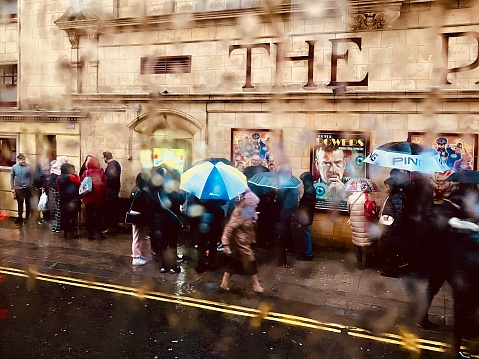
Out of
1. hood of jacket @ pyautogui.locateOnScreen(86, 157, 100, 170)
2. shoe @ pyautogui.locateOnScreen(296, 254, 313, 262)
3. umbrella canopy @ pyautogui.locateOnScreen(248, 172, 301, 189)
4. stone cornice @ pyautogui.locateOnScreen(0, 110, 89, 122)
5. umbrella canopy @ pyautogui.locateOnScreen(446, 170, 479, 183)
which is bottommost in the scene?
shoe @ pyautogui.locateOnScreen(296, 254, 313, 262)

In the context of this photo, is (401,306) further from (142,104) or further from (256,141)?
(142,104)

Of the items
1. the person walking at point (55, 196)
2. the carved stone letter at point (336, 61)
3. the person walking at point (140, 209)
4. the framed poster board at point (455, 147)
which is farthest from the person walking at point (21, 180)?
the framed poster board at point (455, 147)

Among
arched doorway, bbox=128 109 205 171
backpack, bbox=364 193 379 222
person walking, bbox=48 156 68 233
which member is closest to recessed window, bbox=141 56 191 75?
arched doorway, bbox=128 109 205 171

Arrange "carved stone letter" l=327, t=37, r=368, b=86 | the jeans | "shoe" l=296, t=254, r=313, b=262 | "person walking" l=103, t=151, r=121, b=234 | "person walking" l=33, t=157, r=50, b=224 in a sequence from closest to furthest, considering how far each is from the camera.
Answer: "shoe" l=296, t=254, r=313, b=262 → "carved stone letter" l=327, t=37, r=368, b=86 → "person walking" l=103, t=151, r=121, b=234 → "person walking" l=33, t=157, r=50, b=224 → the jeans

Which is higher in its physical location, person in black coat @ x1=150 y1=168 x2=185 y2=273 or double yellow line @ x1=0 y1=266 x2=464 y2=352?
person in black coat @ x1=150 y1=168 x2=185 y2=273

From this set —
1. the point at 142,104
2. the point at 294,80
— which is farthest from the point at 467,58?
the point at 142,104

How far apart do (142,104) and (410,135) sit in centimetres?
657

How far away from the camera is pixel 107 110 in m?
11.9

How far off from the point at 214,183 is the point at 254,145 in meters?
3.44

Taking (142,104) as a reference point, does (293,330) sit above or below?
below

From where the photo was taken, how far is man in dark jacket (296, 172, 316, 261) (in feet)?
29.3

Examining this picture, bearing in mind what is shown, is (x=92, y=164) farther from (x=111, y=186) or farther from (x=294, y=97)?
(x=294, y=97)

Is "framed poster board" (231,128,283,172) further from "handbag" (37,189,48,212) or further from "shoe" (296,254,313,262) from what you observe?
"handbag" (37,189,48,212)

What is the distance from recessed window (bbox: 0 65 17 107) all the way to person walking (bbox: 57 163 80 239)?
4.46 metres
